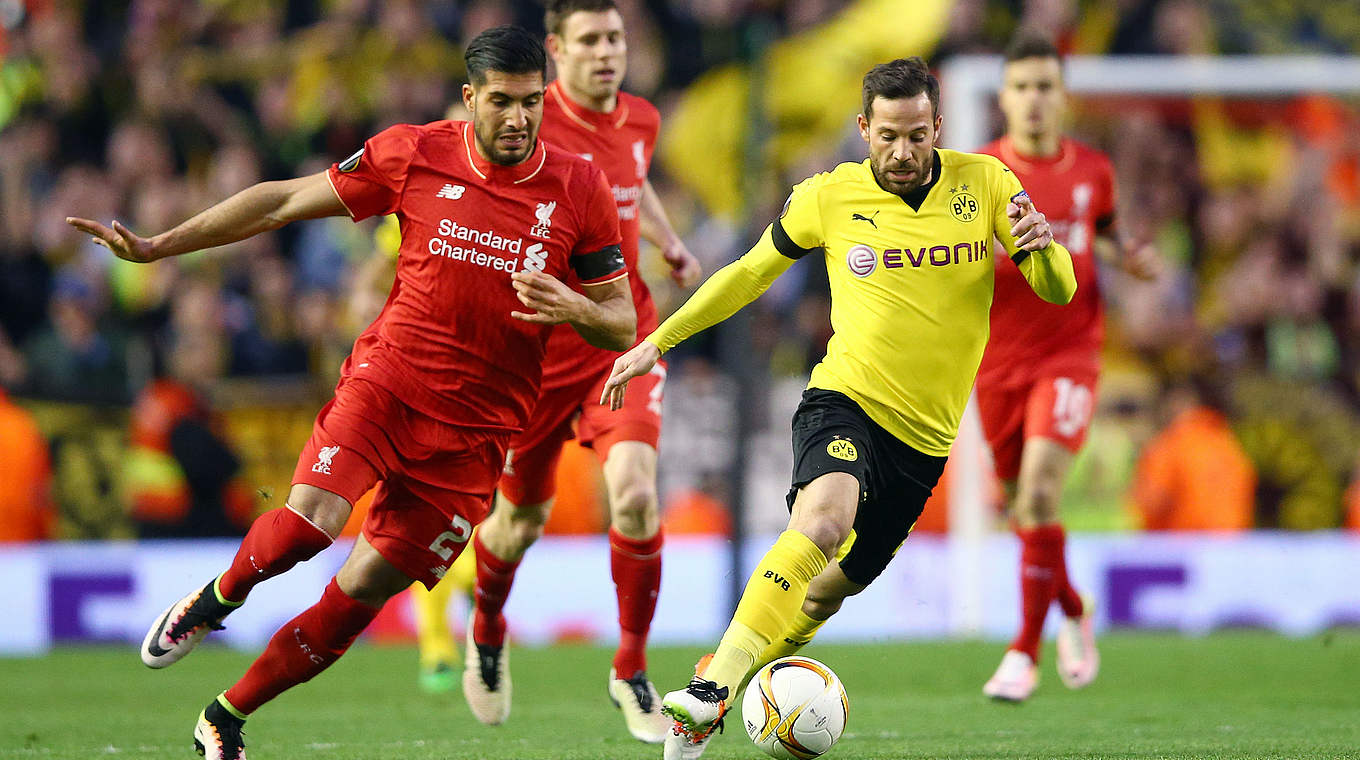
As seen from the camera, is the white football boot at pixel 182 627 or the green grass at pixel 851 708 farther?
the green grass at pixel 851 708

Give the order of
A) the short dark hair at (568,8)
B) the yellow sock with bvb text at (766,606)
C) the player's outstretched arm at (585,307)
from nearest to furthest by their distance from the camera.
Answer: the yellow sock with bvb text at (766,606)
the player's outstretched arm at (585,307)
the short dark hair at (568,8)

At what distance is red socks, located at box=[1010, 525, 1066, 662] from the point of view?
27.4 feet

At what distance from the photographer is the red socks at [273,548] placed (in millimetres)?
5629

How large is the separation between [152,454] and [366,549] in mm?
7563

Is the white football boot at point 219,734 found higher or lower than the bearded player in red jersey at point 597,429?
lower

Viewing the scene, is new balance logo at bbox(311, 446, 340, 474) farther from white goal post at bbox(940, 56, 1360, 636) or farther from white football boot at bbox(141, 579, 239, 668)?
white goal post at bbox(940, 56, 1360, 636)

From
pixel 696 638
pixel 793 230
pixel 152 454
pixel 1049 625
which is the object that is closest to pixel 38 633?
pixel 152 454

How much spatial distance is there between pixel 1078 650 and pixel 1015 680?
86cm

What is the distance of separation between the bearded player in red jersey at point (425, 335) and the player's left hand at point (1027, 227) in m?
1.36

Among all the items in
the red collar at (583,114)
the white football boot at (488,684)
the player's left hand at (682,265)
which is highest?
the red collar at (583,114)

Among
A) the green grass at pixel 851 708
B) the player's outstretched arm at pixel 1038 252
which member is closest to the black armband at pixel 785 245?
the player's outstretched arm at pixel 1038 252

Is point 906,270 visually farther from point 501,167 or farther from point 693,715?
point 693,715

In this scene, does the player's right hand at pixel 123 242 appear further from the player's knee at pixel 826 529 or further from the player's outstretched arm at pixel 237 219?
the player's knee at pixel 826 529

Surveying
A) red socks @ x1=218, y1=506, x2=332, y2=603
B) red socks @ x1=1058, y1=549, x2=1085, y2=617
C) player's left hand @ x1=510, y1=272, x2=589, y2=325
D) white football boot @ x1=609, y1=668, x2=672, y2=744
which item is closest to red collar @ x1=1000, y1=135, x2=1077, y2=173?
red socks @ x1=1058, y1=549, x2=1085, y2=617
